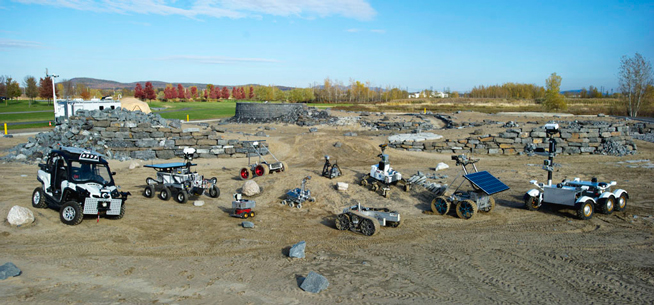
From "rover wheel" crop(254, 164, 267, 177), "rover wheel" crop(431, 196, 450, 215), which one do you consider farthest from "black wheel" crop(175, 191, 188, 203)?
"rover wheel" crop(431, 196, 450, 215)

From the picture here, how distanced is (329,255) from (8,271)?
18.0ft

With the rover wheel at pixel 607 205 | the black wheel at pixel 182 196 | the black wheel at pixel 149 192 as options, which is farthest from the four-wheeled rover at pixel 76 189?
the rover wheel at pixel 607 205

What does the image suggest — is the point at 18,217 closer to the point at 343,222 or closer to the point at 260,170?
the point at 343,222

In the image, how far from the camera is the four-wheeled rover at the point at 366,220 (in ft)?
30.4

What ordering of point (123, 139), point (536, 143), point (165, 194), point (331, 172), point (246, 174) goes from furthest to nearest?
point (536, 143) < point (123, 139) < point (246, 174) < point (331, 172) < point (165, 194)

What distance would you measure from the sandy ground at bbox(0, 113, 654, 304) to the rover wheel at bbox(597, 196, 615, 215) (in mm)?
172

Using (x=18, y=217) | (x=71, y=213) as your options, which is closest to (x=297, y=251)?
(x=71, y=213)

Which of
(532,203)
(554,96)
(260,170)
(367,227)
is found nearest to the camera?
(367,227)

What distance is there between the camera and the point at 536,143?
2145cm

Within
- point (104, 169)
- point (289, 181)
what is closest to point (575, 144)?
point (289, 181)

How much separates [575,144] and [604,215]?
12268 mm

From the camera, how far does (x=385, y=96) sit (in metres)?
119

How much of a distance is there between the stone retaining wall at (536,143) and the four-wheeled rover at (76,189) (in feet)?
51.5

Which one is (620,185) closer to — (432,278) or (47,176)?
(432,278)
